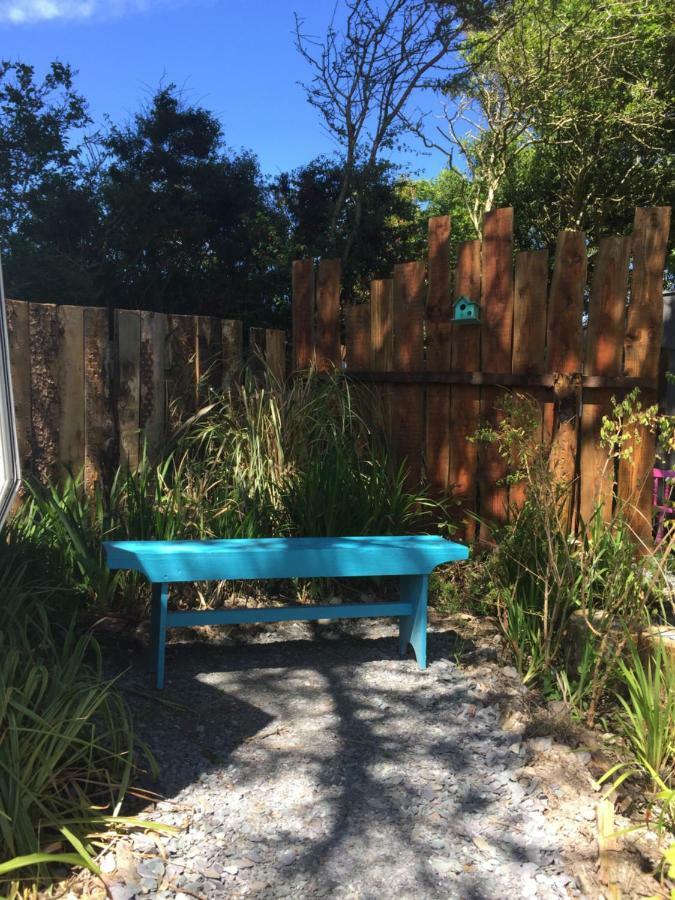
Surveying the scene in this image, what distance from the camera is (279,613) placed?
12.1 feet

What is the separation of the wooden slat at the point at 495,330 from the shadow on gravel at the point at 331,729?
3.73 ft

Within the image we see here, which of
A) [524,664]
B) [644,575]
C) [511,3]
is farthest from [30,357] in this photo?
[511,3]

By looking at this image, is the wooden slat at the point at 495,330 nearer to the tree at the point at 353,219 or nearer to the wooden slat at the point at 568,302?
the wooden slat at the point at 568,302

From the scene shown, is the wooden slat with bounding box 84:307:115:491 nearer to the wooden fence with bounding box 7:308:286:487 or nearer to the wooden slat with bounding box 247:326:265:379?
the wooden fence with bounding box 7:308:286:487

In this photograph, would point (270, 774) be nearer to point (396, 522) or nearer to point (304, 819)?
point (304, 819)

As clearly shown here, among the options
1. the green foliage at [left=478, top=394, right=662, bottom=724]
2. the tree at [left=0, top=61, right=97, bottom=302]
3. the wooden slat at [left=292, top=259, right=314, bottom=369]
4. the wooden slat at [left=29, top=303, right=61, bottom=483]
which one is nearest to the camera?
the green foliage at [left=478, top=394, right=662, bottom=724]

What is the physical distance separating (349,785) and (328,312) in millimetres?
3827

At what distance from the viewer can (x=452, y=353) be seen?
208 inches

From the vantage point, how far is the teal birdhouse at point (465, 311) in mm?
5066

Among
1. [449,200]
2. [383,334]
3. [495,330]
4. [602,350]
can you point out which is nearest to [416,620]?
[602,350]

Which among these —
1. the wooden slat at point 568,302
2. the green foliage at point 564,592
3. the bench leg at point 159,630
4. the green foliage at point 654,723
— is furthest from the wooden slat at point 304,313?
the green foliage at point 654,723

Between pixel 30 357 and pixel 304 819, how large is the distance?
3.32 m

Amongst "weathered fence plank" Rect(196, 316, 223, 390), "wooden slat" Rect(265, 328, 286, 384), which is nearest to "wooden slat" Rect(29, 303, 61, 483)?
"weathered fence plank" Rect(196, 316, 223, 390)

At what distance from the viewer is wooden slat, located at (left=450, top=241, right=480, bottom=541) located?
16.9 feet
